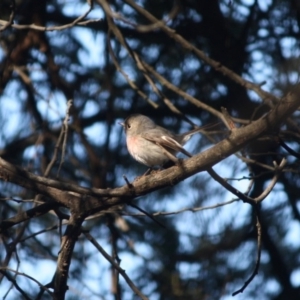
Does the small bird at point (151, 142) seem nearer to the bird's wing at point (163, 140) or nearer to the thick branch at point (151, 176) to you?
the bird's wing at point (163, 140)

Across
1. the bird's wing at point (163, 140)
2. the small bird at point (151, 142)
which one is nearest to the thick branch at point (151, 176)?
the bird's wing at point (163, 140)

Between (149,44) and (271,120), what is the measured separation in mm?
3653

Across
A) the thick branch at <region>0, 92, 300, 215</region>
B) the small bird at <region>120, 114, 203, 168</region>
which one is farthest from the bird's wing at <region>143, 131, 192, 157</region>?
the thick branch at <region>0, 92, 300, 215</region>

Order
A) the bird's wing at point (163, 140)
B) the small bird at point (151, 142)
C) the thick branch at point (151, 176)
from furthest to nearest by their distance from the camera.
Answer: the small bird at point (151, 142) < the bird's wing at point (163, 140) < the thick branch at point (151, 176)

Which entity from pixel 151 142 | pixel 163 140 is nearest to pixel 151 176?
pixel 163 140

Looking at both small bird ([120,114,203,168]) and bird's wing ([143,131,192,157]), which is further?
small bird ([120,114,203,168])

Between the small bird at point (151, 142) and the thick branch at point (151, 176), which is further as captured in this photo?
the small bird at point (151, 142)

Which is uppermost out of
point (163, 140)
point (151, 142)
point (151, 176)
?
point (151, 142)

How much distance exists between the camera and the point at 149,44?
687 centimetres

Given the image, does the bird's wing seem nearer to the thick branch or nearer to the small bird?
the small bird

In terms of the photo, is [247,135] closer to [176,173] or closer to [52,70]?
[176,173]

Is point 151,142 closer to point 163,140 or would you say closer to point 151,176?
point 163,140

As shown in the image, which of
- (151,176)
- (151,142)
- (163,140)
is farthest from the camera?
(151,142)

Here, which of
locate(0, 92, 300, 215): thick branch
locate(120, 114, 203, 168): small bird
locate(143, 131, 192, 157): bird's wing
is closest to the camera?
locate(0, 92, 300, 215): thick branch
